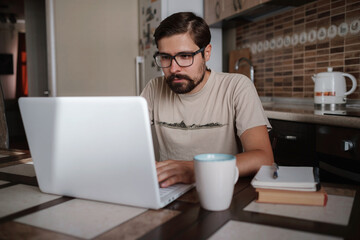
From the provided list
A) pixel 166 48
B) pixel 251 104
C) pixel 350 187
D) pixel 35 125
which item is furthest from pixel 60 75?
pixel 350 187

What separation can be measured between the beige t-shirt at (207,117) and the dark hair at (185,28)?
19cm

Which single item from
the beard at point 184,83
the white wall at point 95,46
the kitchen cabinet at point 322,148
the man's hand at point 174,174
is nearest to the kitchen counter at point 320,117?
the kitchen cabinet at point 322,148

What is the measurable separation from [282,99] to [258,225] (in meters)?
2.22

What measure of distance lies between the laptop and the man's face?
2.11 feet

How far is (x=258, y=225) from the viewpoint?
0.65 metres

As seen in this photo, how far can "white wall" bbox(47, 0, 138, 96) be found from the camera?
12.0 feet

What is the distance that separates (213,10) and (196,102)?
1.81 metres

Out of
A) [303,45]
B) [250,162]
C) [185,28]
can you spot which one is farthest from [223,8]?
[250,162]

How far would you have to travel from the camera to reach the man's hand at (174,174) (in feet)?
2.87

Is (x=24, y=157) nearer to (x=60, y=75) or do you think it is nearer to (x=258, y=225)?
(x=258, y=225)

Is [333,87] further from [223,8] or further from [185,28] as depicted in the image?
[223,8]

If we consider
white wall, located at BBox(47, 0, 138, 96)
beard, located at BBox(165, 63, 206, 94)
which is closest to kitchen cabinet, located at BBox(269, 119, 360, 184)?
beard, located at BBox(165, 63, 206, 94)

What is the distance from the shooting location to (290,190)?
30.8 inches

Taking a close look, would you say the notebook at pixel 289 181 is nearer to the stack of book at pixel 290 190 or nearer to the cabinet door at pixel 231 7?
the stack of book at pixel 290 190
